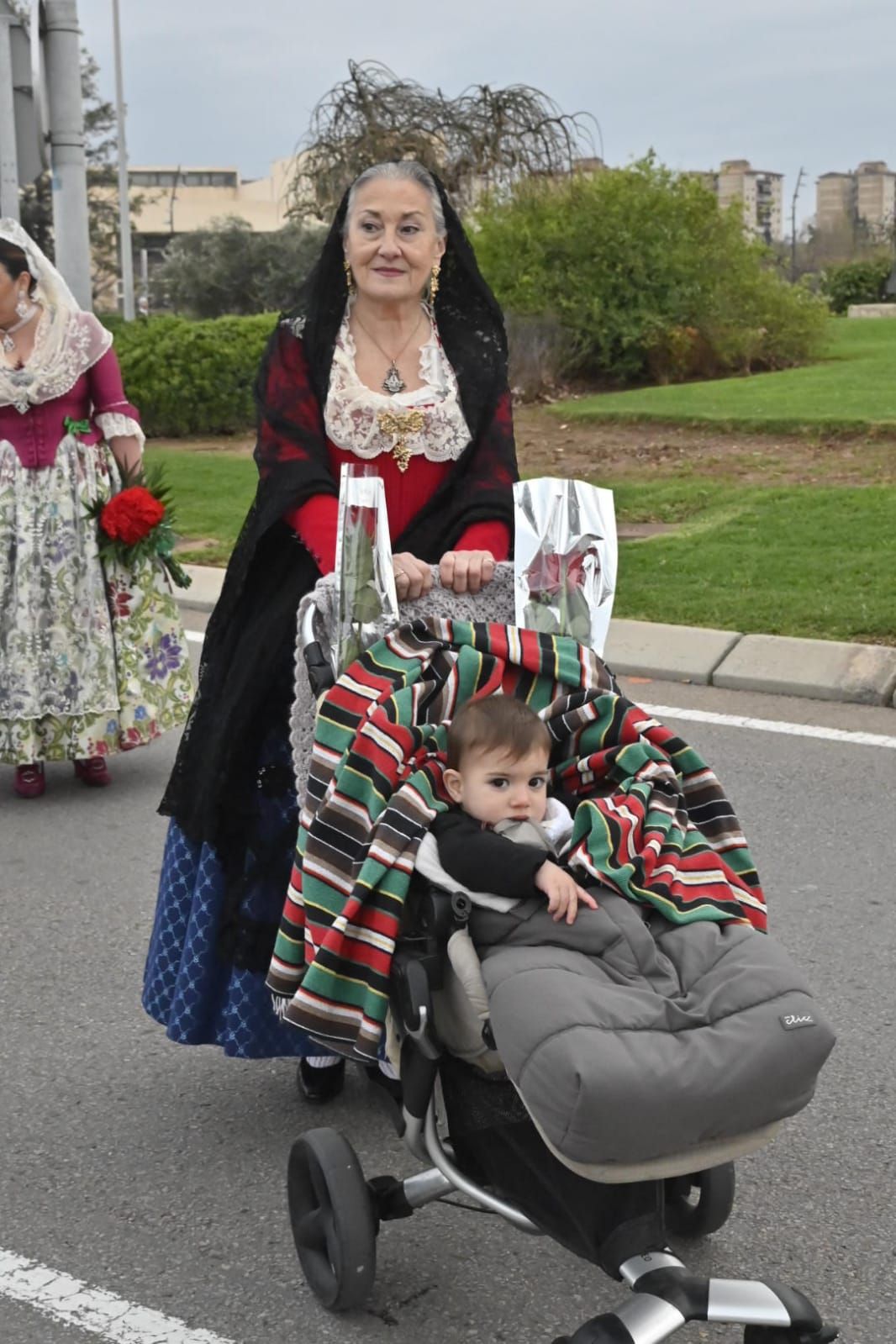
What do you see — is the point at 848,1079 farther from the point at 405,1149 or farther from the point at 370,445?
the point at 370,445

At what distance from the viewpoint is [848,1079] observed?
13.2 ft

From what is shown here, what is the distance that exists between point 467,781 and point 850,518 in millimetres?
8095

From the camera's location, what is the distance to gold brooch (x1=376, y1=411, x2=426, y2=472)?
3666 mm

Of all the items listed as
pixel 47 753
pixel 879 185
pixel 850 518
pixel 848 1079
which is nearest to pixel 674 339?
pixel 850 518

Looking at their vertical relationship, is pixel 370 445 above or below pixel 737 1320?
above

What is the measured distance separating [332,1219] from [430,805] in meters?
0.80

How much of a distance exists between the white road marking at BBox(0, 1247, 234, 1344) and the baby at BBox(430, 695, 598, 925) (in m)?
1.04

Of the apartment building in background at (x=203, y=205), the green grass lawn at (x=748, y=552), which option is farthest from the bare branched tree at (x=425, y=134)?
the apartment building in background at (x=203, y=205)

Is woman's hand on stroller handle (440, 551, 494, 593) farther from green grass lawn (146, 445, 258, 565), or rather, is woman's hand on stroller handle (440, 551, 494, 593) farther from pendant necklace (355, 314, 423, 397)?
green grass lawn (146, 445, 258, 565)

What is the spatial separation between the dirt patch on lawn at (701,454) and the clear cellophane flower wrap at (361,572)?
29.4 feet

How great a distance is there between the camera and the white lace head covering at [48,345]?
6.25 m

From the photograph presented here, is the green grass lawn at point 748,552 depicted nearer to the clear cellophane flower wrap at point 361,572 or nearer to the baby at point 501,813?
the clear cellophane flower wrap at point 361,572

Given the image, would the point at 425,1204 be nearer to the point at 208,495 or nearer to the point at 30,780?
the point at 30,780

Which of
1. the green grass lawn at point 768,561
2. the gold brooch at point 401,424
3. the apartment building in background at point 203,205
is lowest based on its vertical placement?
the green grass lawn at point 768,561
